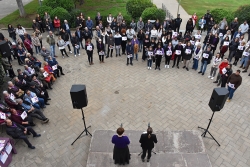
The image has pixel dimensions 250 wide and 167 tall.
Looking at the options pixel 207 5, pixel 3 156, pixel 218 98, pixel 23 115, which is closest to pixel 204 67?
pixel 218 98

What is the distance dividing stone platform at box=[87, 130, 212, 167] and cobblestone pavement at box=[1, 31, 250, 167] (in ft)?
1.39

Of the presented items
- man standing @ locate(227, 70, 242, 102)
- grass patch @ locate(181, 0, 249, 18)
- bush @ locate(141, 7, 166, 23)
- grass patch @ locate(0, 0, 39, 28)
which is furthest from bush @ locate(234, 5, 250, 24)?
grass patch @ locate(0, 0, 39, 28)

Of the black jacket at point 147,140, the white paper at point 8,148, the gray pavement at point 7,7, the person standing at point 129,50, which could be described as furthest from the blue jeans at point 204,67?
the gray pavement at point 7,7

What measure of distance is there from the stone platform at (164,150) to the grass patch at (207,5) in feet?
54.7

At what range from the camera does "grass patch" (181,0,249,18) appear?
21.8m

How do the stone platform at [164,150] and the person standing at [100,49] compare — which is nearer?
the stone platform at [164,150]

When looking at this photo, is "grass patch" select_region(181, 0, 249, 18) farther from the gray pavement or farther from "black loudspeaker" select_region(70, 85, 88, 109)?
the gray pavement

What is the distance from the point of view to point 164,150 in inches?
282

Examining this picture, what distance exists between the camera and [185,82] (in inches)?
432

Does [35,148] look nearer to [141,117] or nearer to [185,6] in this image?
[141,117]

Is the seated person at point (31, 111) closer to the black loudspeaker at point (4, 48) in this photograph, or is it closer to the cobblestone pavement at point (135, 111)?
the cobblestone pavement at point (135, 111)

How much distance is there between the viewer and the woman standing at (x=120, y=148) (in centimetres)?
574

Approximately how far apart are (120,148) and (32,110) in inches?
170

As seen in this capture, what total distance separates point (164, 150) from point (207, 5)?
20.6m
